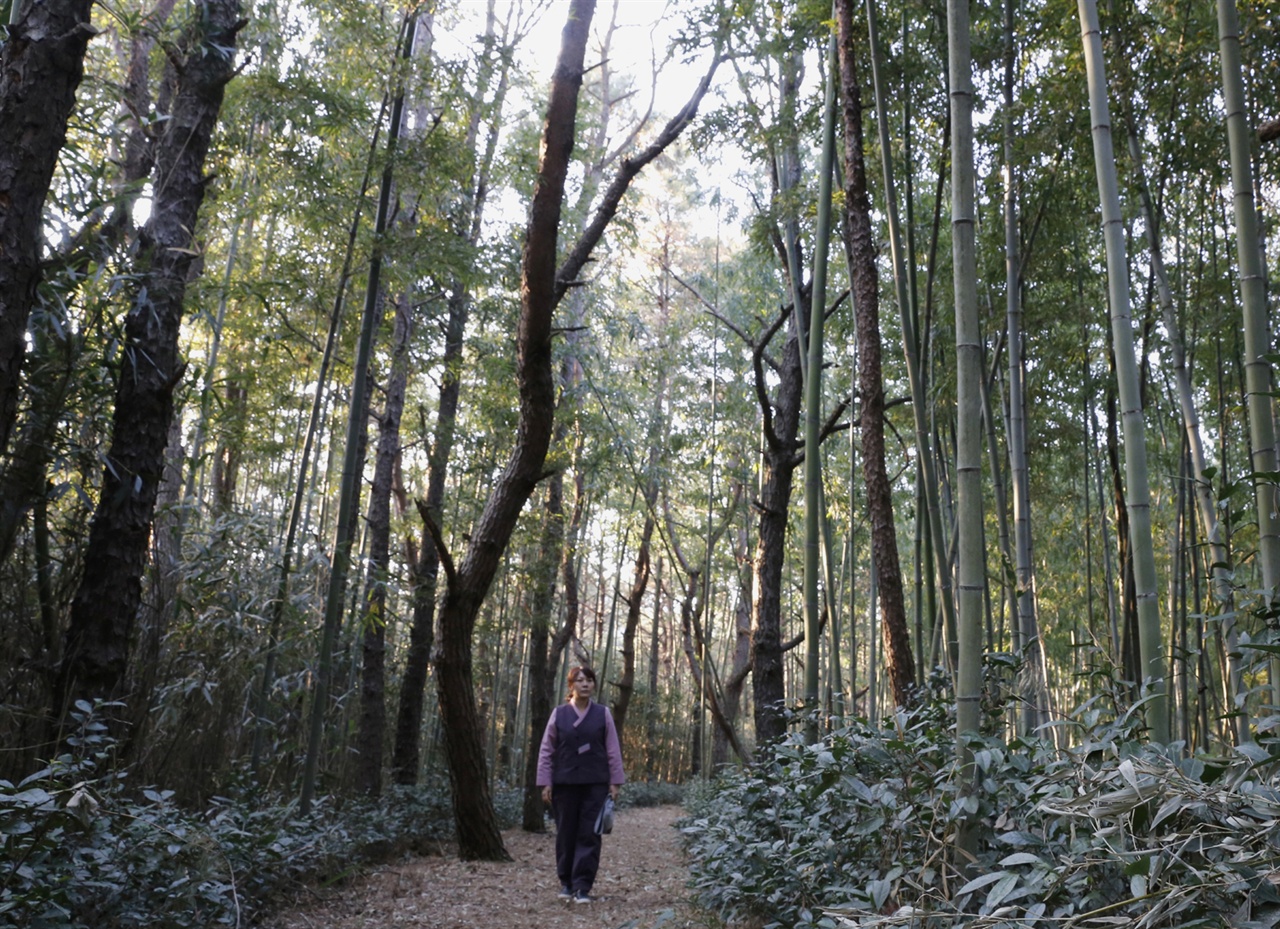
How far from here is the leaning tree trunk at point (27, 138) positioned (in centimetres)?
258

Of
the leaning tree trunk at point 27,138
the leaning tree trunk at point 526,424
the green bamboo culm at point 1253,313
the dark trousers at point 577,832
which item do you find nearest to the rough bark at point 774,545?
the leaning tree trunk at point 526,424

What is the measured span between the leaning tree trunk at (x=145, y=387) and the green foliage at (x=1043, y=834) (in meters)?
2.52

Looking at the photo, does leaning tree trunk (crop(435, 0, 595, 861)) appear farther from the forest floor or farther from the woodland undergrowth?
the woodland undergrowth

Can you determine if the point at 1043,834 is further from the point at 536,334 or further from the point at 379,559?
the point at 379,559

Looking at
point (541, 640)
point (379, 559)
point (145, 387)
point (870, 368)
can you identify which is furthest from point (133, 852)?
point (541, 640)

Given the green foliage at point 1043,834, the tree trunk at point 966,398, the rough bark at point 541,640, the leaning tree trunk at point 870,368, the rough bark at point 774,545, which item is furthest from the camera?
the rough bark at point 541,640

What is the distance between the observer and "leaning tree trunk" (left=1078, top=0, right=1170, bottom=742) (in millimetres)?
2062

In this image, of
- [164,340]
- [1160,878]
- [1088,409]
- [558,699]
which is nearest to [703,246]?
[558,699]

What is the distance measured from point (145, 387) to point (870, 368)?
297 centimetres

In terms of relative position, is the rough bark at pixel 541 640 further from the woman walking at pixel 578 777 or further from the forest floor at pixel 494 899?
the woman walking at pixel 578 777

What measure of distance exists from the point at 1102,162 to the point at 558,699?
13105 millimetres

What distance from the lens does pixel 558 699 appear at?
47.0 feet

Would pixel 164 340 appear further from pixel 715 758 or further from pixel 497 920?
pixel 715 758

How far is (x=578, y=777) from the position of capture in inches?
181
